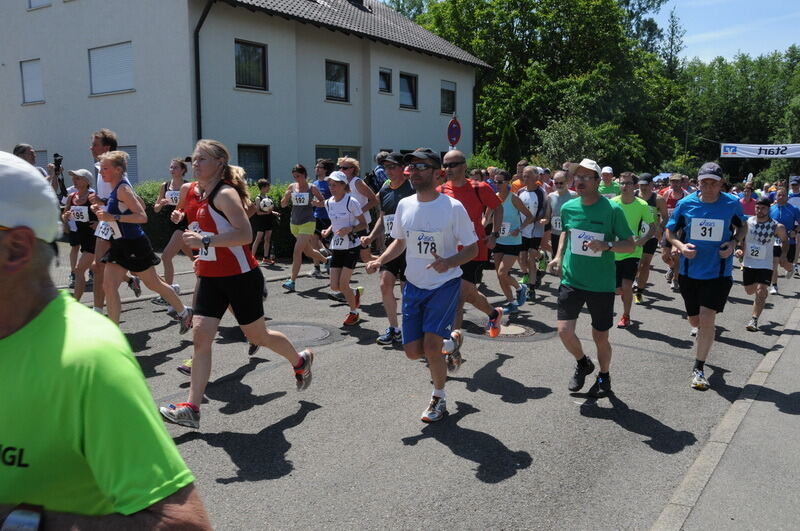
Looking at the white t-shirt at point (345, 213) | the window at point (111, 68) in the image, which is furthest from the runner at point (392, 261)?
the window at point (111, 68)

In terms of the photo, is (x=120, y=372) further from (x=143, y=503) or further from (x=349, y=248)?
(x=349, y=248)

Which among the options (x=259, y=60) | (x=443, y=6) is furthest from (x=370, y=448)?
(x=443, y=6)

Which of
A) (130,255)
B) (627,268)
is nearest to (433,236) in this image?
(130,255)

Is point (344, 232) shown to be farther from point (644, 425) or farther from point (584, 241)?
point (644, 425)

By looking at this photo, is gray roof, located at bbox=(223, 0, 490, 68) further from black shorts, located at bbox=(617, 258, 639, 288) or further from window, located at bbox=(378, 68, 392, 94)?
black shorts, located at bbox=(617, 258, 639, 288)

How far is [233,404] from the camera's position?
5.36m

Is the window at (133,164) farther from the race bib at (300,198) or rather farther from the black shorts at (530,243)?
the black shorts at (530,243)

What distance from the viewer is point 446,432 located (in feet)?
16.0

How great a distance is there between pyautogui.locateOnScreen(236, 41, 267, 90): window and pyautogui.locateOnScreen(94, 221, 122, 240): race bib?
1424 cm

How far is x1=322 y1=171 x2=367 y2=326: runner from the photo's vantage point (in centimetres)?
844

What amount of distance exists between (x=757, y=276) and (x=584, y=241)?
Result: 4445mm

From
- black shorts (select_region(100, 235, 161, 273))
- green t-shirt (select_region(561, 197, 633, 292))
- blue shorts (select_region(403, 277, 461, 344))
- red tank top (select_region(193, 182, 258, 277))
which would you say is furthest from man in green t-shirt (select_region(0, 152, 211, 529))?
black shorts (select_region(100, 235, 161, 273))

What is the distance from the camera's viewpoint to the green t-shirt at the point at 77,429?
130 centimetres

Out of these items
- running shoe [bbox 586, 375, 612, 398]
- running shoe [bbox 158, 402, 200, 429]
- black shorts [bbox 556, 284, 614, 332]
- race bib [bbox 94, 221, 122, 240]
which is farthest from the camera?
race bib [bbox 94, 221, 122, 240]
